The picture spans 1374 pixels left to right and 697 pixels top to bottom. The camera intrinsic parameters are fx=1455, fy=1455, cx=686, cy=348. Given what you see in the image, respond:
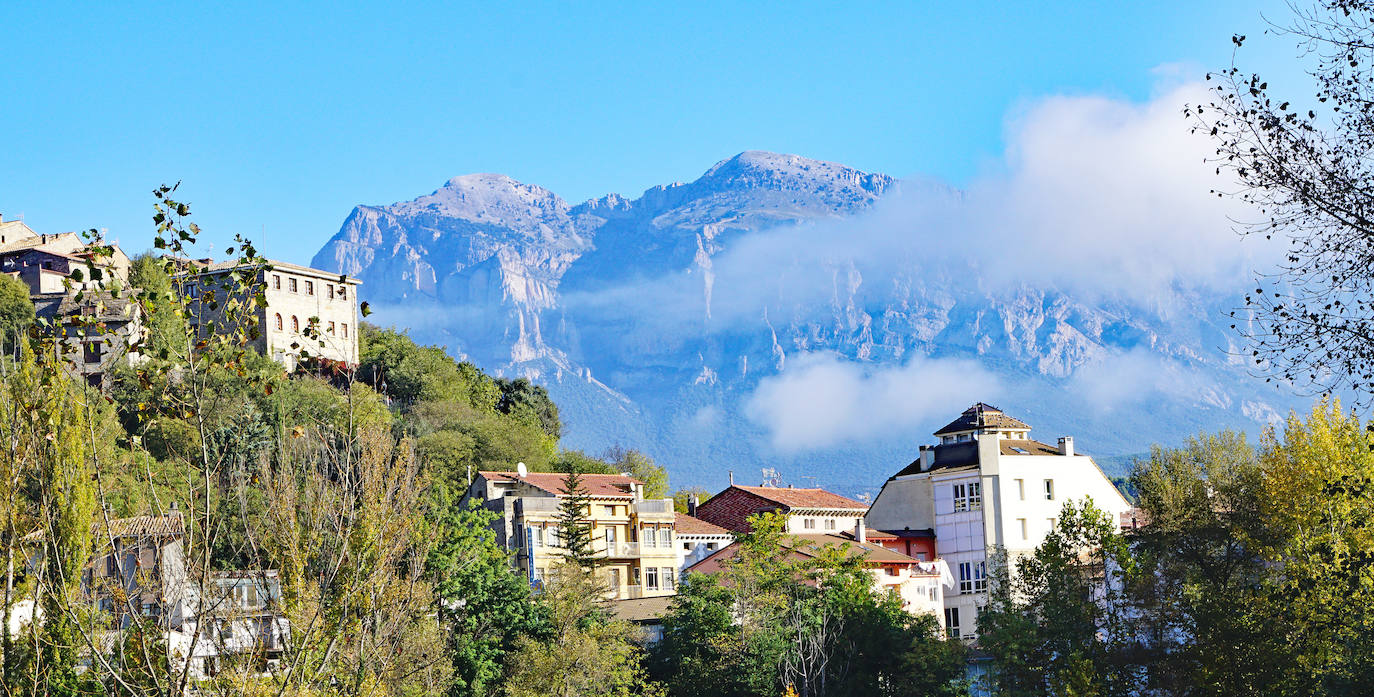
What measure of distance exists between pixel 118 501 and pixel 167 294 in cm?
4008

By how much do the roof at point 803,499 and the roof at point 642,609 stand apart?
440 inches

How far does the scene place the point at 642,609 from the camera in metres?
62.9

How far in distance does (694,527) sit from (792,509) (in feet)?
16.8

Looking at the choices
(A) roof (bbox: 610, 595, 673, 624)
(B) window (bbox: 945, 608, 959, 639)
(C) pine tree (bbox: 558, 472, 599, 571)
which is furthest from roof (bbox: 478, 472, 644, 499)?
(B) window (bbox: 945, 608, 959, 639)

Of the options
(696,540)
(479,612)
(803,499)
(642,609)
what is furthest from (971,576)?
(479,612)

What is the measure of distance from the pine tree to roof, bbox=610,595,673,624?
2248 millimetres

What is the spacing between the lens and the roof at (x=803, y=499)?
76.2 m

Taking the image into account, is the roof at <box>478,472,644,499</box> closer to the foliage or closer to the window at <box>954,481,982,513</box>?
the foliage

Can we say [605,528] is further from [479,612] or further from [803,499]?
[479,612]

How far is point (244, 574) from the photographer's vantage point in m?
23.2

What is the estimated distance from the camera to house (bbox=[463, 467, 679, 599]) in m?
67.8

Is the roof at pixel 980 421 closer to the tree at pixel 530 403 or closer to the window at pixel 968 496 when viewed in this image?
the window at pixel 968 496

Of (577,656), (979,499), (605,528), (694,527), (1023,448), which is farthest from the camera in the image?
(1023,448)

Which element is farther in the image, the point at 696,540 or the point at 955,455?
the point at 955,455
